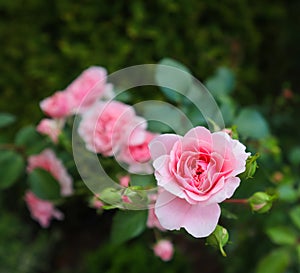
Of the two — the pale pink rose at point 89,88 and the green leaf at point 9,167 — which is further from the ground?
the pale pink rose at point 89,88

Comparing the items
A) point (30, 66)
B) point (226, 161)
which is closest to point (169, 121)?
point (226, 161)

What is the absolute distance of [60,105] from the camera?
4.00ft

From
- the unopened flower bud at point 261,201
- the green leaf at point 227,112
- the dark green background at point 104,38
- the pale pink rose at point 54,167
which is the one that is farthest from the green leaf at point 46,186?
the dark green background at point 104,38

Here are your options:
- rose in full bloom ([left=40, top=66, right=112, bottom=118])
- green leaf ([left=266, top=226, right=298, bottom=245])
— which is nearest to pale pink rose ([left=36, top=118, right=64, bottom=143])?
rose in full bloom ([left=40, top=66, right=112, bottom=118])

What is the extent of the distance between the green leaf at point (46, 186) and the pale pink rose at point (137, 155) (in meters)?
0.30

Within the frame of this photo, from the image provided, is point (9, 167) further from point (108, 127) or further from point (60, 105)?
point (108, 127)

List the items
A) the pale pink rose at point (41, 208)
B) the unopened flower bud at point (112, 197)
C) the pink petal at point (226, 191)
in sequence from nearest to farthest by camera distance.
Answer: the pink petal at point (226, 191)
the unopened flower bud at point (112, 197)
the pale pink rose at point (41, 208)

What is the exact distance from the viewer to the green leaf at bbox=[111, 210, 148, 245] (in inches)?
40.5

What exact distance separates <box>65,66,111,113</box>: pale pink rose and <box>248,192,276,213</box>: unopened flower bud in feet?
1.41

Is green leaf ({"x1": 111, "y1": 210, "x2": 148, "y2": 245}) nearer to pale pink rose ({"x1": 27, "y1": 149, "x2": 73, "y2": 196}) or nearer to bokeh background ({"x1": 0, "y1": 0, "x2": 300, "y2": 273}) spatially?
pale pink rose ({"x1": 27, "y1": 149, "x2": 73, "y2": 196})

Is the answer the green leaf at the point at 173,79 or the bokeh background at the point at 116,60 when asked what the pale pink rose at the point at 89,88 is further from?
the bokeh background at the point at 116,60

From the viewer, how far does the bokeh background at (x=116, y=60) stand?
1.92 meters

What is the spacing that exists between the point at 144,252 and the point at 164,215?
1.16 meters

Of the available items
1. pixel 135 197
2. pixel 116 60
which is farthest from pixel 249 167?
pixel 116 60
